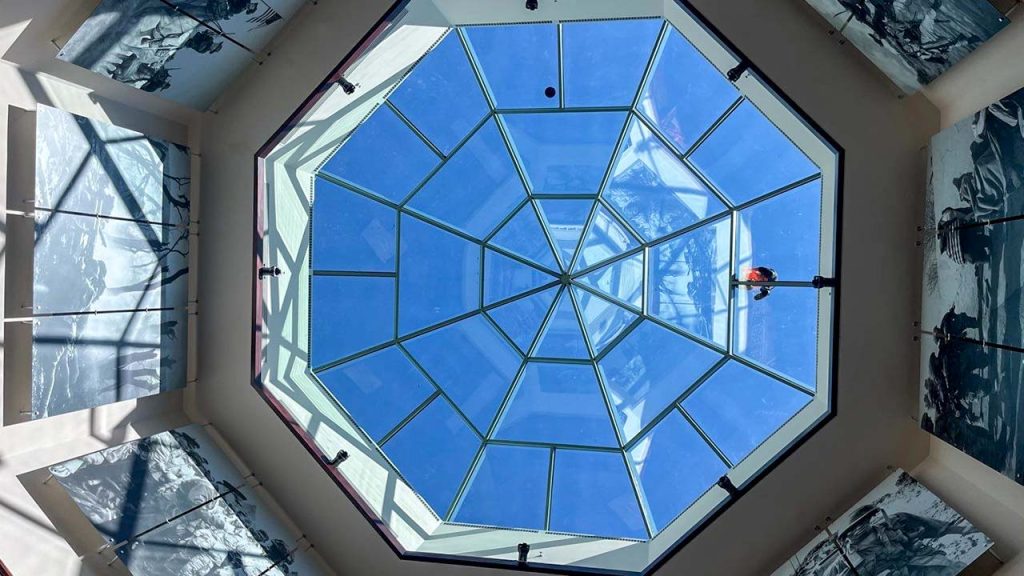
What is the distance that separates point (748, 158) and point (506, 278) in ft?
16.1

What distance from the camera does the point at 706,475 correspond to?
11.8m

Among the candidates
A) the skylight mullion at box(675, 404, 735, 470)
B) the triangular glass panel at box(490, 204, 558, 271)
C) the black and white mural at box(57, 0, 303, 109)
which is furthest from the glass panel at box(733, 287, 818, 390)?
the black and white mural at box(57, 0, 303, 109)

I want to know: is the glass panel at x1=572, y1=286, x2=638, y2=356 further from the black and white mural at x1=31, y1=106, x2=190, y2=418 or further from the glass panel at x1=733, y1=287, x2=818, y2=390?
the black and white mural at x1=31, y1=106, x2=190, y2=418

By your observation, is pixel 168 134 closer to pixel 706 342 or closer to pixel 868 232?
pixel 706 342

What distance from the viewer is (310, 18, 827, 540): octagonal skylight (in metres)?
11.5

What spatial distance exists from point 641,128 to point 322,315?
6805mm

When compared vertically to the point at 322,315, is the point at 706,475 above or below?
below

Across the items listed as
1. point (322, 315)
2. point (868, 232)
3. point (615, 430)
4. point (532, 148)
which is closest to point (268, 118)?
point (322, 315)

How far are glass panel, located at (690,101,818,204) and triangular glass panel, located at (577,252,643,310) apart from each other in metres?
2.06

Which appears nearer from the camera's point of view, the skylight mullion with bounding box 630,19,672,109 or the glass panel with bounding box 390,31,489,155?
the skylight mullion with bounding box 630,19,672,109

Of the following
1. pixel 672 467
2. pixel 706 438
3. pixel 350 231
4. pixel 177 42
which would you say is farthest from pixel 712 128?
pixel 177 42

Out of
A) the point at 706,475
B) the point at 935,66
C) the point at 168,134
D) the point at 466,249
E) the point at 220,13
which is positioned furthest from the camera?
the point at 466,249

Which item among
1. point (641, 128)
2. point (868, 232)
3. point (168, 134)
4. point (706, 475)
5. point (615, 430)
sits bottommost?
point (706, 475)

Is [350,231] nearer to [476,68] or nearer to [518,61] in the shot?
[476,68]
